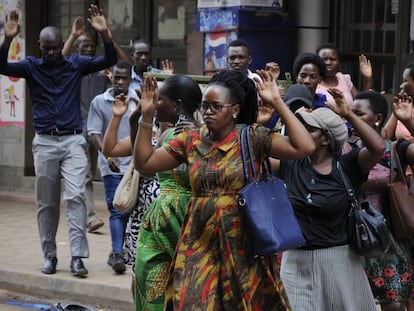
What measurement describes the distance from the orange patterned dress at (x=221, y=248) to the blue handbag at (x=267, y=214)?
7 cm

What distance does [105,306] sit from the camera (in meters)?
9.10

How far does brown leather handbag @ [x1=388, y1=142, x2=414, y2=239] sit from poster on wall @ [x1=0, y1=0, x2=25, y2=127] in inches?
340

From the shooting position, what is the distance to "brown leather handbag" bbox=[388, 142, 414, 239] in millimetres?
6742

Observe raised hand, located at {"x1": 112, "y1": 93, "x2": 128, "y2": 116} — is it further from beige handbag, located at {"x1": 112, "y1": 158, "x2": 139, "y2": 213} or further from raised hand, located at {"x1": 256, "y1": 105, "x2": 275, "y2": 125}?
beige handbag, located at {"x1": 112, "y1": 158, "x2": 139, "y2": 213}

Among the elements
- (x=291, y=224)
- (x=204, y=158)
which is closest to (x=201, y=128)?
(x=204, y=158)

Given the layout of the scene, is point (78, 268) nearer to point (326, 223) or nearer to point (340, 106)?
point (326, 223)

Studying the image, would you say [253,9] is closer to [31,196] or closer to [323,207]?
[31,196]

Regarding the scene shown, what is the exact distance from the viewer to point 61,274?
970cm

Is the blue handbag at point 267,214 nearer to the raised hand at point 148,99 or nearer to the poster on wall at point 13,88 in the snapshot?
the raised hand at point 148,99

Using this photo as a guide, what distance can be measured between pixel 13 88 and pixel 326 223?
9.35 metres

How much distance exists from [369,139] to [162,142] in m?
1.10

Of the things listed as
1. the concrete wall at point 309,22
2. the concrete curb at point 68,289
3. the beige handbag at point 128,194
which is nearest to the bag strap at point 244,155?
the beige handbag at point 128,194

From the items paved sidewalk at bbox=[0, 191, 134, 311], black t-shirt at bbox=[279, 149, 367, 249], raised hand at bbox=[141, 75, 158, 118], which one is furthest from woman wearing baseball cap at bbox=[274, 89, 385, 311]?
paved sidewalk at bbox=[0, 191, 134, 311]

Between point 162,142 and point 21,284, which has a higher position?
point 162,142
